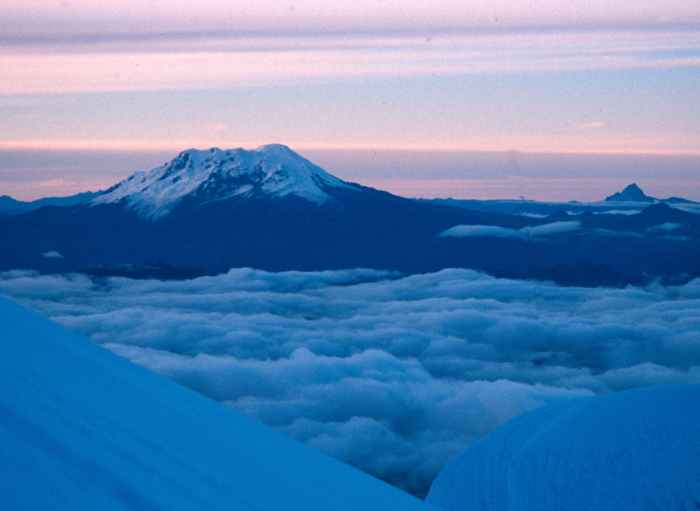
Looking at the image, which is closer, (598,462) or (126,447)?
(126,447)

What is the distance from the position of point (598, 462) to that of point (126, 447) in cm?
1915

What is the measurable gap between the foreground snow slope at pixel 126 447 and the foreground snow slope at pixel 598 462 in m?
14.4

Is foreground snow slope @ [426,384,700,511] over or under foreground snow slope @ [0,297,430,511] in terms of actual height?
under

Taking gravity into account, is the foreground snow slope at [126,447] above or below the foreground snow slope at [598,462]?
above

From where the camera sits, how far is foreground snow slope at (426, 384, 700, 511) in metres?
17.8

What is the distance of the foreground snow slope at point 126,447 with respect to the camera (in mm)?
3355

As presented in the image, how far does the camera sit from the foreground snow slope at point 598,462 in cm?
1778

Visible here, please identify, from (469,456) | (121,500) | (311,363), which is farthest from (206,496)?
(311,363)

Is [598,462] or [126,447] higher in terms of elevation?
[126,447]

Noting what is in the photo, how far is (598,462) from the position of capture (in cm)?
1964

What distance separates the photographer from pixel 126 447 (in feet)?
13.9

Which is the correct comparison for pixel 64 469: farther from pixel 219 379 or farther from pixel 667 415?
pixel 219 379

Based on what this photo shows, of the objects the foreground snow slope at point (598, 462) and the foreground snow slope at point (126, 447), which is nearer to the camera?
the foreground snow slope at point (126, 447)

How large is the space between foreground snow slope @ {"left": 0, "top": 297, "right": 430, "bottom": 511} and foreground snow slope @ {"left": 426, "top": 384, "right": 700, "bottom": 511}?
1440cm
